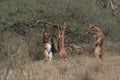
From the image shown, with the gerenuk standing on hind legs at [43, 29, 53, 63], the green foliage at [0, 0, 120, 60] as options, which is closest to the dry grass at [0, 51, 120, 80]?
the gerenuk standing on hind legs at [43, 29, 53, 63]

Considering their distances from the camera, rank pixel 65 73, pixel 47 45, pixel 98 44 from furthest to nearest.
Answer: pixel 98 44
pixel 47 45
pixel 65 73

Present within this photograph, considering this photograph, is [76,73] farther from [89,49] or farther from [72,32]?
[89,49]

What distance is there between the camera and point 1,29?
17.3m

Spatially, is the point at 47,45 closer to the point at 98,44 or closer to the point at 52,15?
the point at 98,44

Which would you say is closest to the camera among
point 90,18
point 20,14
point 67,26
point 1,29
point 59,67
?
point 59,67

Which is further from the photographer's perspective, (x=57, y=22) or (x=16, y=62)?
(x=57, y=22)

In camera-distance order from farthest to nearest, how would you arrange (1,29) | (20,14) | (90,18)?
(90,18), (20,14), (1,29)

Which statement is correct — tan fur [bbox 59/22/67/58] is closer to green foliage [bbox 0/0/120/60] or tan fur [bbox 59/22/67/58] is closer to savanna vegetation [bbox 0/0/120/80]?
savanna vegetation [bbox 0/0/120/80]

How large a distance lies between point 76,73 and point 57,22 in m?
7.56

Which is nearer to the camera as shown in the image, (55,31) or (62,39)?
(62,39)

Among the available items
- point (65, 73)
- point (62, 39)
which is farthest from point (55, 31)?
point (65, 73)

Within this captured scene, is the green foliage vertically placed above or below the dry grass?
above

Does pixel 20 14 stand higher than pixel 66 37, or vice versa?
pixel 20 14

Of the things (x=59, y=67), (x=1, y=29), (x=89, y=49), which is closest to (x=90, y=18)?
(x=89, y=49)
